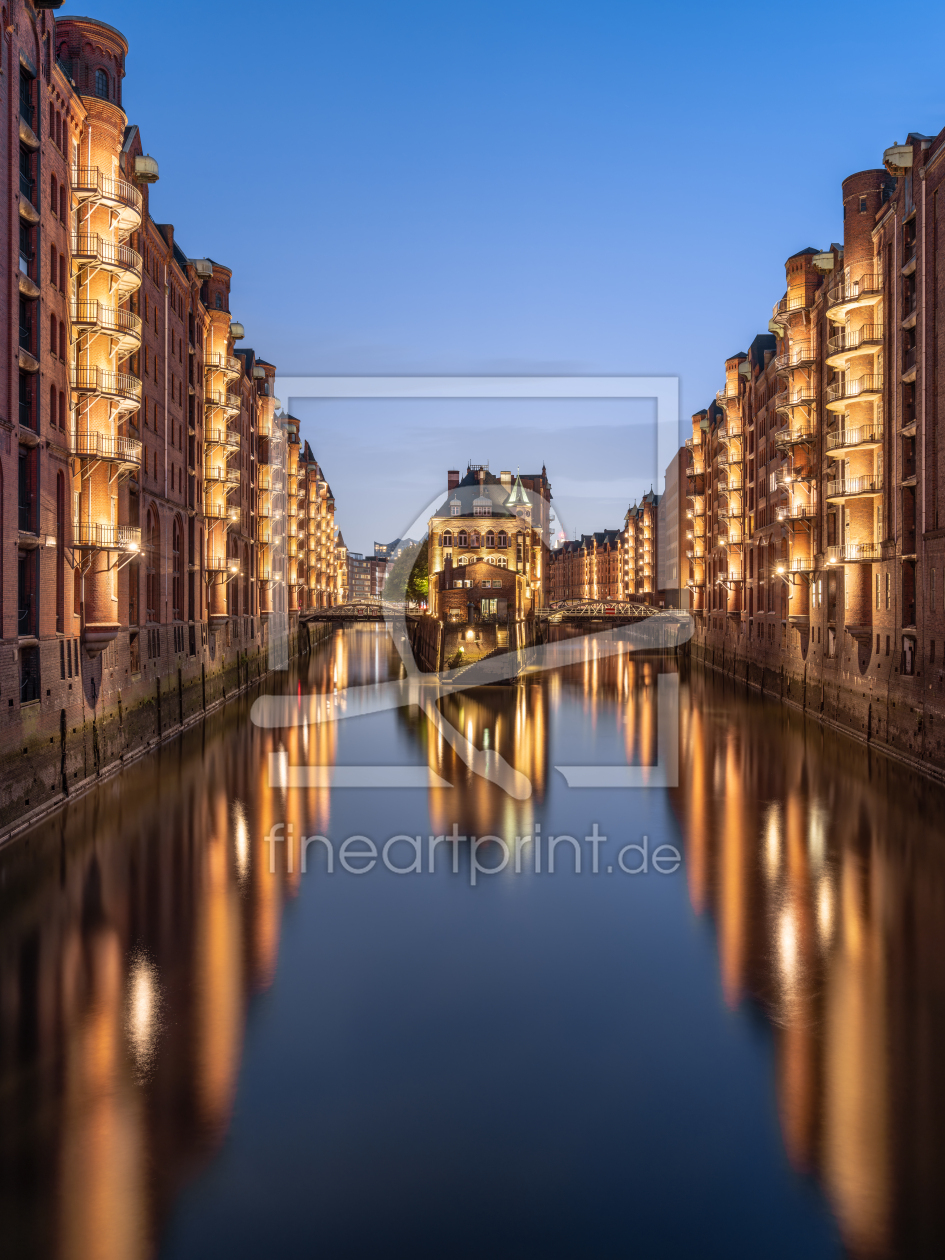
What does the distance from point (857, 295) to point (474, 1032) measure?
108ft

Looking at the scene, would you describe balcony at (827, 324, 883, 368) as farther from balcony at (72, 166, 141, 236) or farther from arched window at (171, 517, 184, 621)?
arched window at (171, 517, 184, 621)

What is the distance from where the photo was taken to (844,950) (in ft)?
55.5

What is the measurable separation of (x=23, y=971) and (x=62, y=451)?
1601 centimetres

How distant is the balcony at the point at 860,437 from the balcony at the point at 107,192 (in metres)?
26.6

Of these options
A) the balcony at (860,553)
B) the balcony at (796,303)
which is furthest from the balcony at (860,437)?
the balcony at (796,303)

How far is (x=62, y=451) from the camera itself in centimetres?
2688

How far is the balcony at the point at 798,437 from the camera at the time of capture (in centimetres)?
4516

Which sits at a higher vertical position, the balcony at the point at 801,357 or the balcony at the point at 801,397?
the balcony at the point at 801,357

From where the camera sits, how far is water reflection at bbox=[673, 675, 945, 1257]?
34.6 feet

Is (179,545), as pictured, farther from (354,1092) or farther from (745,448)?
(745,448)

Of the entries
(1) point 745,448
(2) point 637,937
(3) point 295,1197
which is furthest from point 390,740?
(1) point 745,448

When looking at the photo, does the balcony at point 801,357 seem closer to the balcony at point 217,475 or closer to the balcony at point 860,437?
the balcony at point 860,437

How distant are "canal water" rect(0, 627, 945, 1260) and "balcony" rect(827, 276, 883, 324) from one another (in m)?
19.2

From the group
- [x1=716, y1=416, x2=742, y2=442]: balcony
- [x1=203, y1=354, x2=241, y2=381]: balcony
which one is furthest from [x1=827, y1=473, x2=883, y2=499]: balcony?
[x1=716, y1=416, x2=742, y2=442]: balcony
